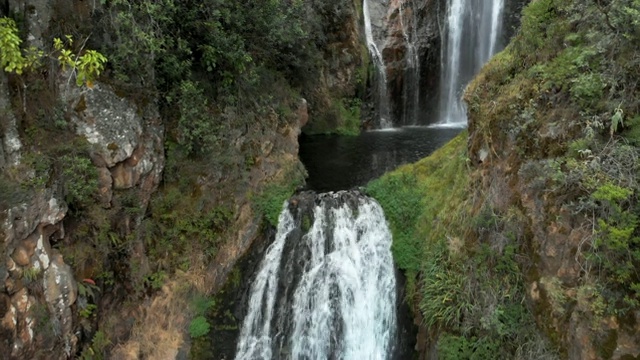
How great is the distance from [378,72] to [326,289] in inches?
469

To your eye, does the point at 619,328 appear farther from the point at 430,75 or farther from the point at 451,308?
the point at 430,75

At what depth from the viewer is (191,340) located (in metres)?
7.57

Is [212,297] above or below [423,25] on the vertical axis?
below

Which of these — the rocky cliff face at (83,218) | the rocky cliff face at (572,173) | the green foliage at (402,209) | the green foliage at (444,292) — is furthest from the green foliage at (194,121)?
the rocky cliff face at (572,173)

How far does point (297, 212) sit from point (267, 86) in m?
3.80

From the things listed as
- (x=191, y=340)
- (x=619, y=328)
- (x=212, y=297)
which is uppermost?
(x=619, y=328)

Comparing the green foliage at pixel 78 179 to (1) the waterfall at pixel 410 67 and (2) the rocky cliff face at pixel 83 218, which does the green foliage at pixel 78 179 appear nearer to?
(2) the rocky cliff face at pixel 83 218

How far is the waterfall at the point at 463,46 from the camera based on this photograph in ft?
55.9

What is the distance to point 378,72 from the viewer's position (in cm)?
1748

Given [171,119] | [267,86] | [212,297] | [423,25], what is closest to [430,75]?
[423,25]

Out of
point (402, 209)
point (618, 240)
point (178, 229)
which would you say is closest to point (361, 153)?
point (402, 209)

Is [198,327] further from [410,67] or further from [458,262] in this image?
[410,67]

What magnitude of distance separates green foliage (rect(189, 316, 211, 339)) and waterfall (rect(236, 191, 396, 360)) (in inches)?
26.1

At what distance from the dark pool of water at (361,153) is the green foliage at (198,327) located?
389cm
